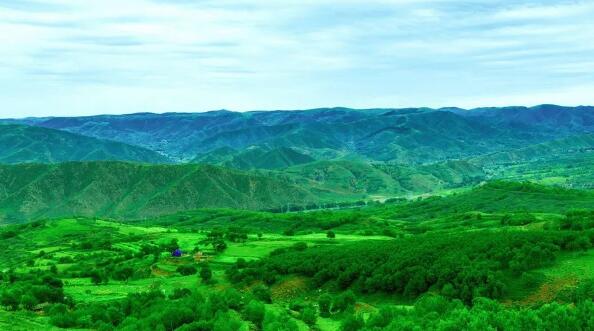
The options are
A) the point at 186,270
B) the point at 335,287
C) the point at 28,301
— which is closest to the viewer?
the point at 28,301

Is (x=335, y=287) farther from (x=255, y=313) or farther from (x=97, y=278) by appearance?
(x=97, y=278)

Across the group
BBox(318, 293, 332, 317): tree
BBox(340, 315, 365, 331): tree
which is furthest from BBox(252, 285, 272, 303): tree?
BBox(340, 315, 365, 331): tree

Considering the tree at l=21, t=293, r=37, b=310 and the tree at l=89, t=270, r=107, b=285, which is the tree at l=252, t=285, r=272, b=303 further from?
the tree at l=89, t=270, r=107, b=285

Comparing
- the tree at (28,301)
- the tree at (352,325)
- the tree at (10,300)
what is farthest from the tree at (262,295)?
the tree at (10,300)

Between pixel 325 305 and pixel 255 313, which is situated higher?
pixel 255 313

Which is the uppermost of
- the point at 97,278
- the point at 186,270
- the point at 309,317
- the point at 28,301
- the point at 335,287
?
the point at 309,317

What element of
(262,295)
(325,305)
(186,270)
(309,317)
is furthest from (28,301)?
(309,317)

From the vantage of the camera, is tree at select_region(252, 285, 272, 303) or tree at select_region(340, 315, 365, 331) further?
tree at select_region(252, 285, 272, 303)

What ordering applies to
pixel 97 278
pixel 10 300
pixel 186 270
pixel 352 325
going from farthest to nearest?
pixel 186 270
pixel 97 278
pixel 10 300
pixel 352 325

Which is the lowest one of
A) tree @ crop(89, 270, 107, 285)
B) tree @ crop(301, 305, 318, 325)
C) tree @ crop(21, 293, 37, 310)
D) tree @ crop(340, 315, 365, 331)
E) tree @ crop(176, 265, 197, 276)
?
tree @ crop(89, 270, 107, 285)

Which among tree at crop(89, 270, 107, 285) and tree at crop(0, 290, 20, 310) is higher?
tree at crop(0, 290, 20, 310)

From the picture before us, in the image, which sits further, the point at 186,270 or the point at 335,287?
the point at 186,270

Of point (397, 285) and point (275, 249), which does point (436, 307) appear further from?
point (275, 249)
